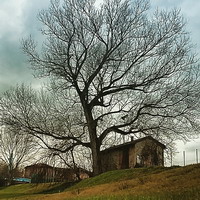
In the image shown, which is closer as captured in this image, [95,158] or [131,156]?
[95,158]

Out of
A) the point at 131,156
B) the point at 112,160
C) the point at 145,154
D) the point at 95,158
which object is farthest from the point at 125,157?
the point at 95,158

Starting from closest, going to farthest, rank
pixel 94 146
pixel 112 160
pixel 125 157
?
pixel 94 146, pixel 112 160, pixel 125 157

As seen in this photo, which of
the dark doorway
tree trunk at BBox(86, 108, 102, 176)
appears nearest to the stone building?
the dark doorway

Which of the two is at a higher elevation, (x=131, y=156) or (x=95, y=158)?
(x=131, y=156)

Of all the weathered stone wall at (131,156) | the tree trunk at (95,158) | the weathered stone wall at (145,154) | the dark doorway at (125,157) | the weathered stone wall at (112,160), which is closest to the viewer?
the tree trunk at (95,158)

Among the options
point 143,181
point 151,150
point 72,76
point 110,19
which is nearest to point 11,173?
point 151,150

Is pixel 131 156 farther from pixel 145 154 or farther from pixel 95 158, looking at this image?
pixel 95 158

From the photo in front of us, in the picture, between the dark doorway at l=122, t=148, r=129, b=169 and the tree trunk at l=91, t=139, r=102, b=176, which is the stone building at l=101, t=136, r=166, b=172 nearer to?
the dark doorway at l=122, t=148, r=129, b=169

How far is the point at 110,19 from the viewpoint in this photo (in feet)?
83.4

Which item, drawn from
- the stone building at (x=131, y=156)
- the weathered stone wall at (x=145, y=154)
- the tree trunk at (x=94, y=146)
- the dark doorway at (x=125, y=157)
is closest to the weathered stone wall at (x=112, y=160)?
the stone building at (x=131, y=156)

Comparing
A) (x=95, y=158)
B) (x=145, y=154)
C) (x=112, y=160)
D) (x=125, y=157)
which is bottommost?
(x=95, y=158)

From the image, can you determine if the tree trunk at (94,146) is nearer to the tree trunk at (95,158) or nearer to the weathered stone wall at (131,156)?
the tree trunk at (95,158)

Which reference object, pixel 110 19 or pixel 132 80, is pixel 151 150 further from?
pixel 110 19

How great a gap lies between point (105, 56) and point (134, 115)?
17.2 ft
